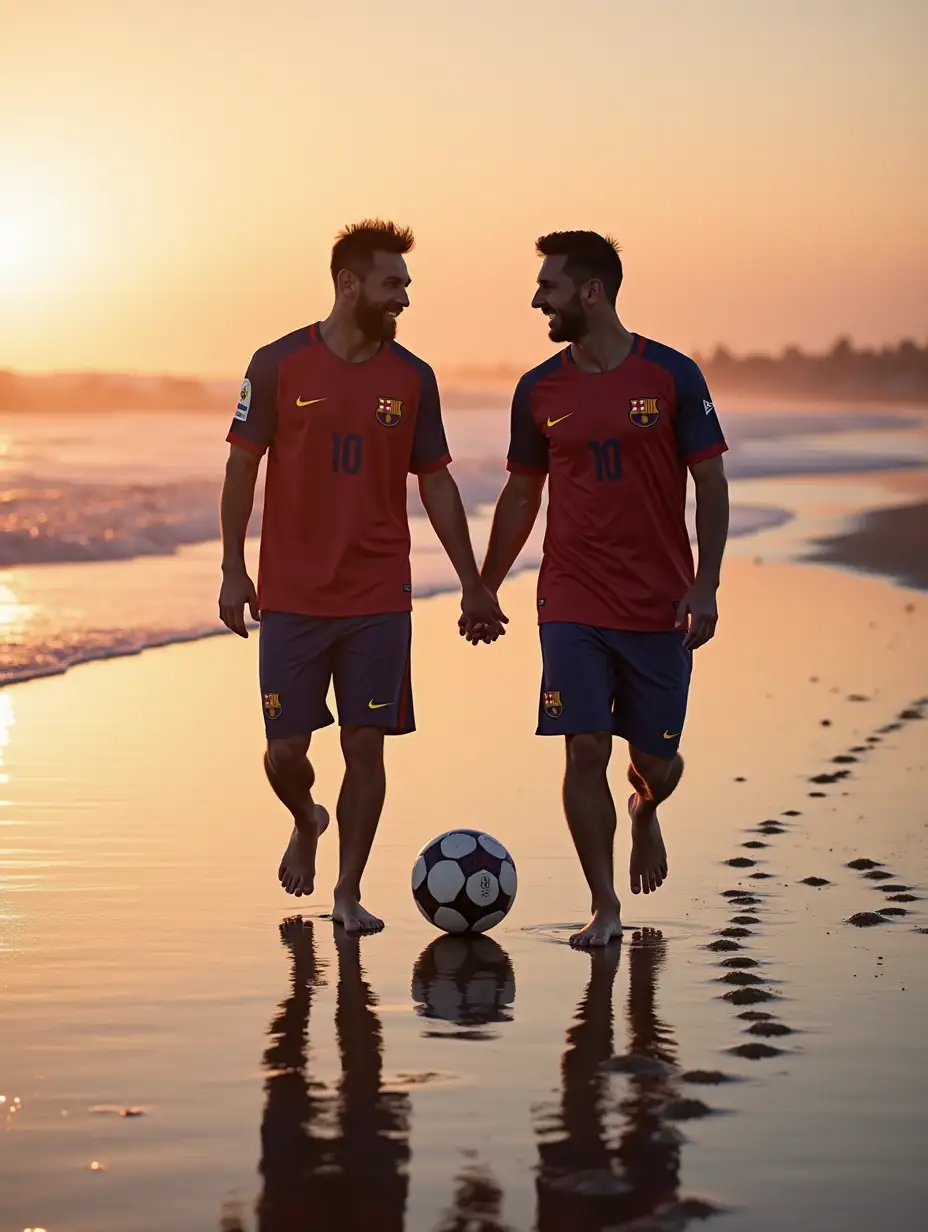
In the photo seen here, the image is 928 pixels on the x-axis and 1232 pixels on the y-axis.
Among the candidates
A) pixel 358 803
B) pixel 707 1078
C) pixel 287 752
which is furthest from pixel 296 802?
pixel 707 1078

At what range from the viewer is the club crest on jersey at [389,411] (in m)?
7.34

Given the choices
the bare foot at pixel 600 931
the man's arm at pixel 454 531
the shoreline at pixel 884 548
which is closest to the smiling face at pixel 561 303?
the man's arm at pixel 454 531

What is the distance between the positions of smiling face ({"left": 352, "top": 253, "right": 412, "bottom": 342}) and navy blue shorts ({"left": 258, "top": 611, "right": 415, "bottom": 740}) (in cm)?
102

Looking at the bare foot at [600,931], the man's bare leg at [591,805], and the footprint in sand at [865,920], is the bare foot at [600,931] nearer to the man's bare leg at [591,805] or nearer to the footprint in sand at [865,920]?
the man's bare leg at [591,805]

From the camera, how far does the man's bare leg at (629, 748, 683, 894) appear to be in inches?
295

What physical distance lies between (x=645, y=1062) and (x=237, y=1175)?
1.30 meters

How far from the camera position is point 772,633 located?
15.8 metres

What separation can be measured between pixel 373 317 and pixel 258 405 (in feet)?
1.69

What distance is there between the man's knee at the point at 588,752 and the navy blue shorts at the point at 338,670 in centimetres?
64

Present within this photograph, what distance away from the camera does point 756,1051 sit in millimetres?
5375

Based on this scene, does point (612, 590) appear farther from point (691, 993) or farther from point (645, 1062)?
point (645, 1062)

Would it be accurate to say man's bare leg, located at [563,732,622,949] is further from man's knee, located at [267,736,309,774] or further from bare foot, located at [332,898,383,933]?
man's knee, located at [267,736,309,774]

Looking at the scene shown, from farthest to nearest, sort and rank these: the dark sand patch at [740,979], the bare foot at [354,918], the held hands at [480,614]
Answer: the held hands at [480,614]
the bare foot at [354,918]
the dark sand patch at [740,979]

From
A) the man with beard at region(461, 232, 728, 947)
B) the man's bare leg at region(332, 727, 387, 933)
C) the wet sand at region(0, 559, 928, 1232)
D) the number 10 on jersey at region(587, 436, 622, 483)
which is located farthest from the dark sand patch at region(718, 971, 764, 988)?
the number 10 on jersey at region(587, 436, 622, 483)
